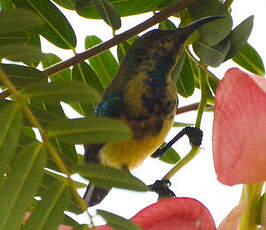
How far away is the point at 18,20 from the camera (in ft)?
2.02

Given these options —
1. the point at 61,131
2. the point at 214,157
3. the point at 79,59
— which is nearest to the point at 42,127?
the point at 61,131

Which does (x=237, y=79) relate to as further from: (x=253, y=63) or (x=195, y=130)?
(x=253, y=63)

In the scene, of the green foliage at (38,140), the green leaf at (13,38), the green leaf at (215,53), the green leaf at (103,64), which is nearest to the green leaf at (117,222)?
the green foliage at (38,140)

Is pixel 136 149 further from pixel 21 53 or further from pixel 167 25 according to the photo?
pixel 21 53

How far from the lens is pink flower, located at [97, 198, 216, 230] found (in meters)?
0.60

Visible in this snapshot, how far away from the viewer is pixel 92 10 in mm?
898

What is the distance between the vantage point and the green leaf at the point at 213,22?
835 millimetres

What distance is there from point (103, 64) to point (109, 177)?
440mm

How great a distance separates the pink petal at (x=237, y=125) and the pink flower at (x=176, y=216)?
4 cm

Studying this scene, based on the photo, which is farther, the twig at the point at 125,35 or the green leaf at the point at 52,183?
the twig at the point at 125,35

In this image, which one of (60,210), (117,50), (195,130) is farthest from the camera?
(117,50)

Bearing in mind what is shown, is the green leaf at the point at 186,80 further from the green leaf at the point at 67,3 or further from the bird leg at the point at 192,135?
the green leaf at the point at 67,3

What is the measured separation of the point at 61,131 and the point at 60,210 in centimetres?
7

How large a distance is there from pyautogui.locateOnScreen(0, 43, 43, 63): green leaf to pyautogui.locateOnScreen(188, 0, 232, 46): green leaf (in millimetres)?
289
